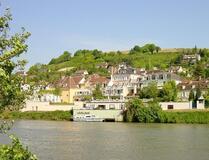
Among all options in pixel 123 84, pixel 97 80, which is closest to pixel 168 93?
pixel 123 84

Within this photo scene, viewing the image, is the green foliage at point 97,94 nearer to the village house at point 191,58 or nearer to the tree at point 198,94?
the tree at point 198,94

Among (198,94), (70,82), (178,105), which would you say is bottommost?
(178,105)

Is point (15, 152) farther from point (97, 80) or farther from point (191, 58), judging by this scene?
point (191, 58)

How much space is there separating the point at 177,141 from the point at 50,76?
75.3 m

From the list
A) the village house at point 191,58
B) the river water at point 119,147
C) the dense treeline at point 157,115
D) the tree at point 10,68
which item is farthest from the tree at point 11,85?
the village house at point 191,58

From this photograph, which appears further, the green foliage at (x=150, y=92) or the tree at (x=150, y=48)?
the tree at (x=150, y=48)

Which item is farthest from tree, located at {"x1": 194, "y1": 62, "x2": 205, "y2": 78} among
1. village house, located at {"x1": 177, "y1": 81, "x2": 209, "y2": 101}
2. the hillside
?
village house, located at {"x1": 177, "y1": 81, "x2": 209, "y2": 101}

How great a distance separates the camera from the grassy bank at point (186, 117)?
197 feet

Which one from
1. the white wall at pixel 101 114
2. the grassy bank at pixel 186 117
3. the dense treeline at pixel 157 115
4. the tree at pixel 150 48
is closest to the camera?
the grassy bank at pixel 186 117

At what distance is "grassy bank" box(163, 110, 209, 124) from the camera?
60037mm

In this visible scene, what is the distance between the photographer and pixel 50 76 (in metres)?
109

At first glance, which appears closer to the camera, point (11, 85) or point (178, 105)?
point (11, 85)

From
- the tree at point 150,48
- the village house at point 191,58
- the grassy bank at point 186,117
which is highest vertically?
the tree at point 150,48

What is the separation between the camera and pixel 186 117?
61.2m
